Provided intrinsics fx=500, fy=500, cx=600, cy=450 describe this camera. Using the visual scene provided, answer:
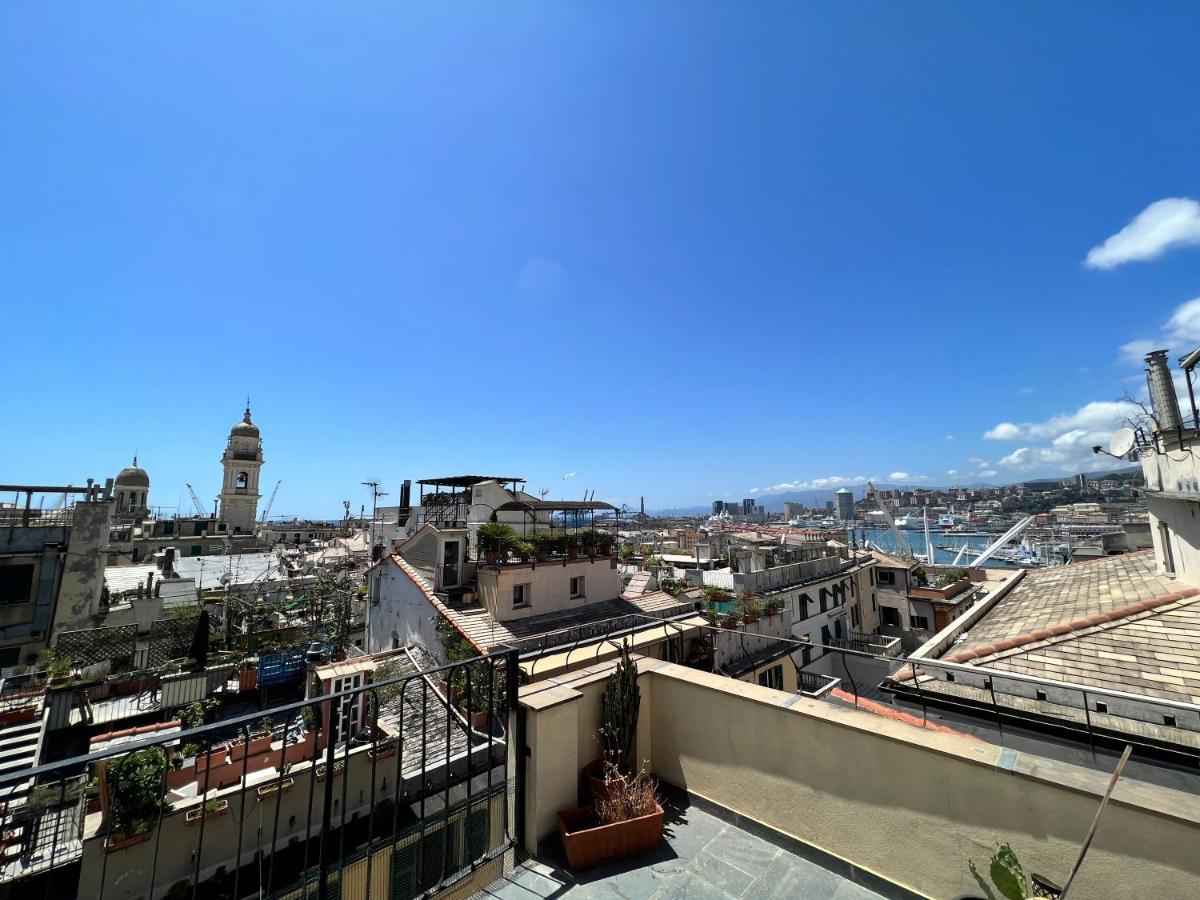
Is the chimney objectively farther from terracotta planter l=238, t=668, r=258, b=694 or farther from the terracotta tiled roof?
terracotta planter l=238, t=668, r=258, b=694

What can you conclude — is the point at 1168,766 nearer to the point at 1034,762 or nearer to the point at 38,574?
the point at 1034,762

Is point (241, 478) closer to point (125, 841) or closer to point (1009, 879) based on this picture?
point (125, 841)

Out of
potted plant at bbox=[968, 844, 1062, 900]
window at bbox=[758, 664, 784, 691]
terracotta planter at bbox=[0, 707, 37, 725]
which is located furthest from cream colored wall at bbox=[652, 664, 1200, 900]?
terracotta planter at bbox=[0, 707, 37, 725]

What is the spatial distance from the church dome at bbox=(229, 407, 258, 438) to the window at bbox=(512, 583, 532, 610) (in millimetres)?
46932

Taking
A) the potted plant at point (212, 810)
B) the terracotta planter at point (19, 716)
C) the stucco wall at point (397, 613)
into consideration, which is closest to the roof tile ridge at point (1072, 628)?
the potted plant at point (212, 810)

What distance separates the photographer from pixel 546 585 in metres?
18.7

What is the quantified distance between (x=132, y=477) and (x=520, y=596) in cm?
5059

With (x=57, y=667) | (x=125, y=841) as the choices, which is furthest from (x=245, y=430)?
(x=125, y=841)

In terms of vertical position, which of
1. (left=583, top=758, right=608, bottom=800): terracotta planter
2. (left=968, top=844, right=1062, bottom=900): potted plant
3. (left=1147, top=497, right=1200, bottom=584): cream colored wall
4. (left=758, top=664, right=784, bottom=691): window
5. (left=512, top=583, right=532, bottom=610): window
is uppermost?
(left=1147, top=497, right=1200, bottom=584): cream colored wall

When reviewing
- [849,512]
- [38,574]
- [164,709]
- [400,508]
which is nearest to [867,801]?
[164,709]

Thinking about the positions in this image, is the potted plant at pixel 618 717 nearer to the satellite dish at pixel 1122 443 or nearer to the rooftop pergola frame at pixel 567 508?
the satellite dish at pixel 1122 443

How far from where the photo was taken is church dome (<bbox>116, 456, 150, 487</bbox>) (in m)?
47.0

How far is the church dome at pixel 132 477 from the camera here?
1849 inches

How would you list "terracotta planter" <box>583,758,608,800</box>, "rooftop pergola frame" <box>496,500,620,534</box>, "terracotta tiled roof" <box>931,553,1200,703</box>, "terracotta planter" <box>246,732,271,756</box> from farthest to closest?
"rooftop pergola frame" <box>496,500,620,534</box>
"terracotta planter" <box>246,732,271,756</box>
"terracotta tiled roof" <box>931,553,1200,703</box>
"terracotta planter" <box>583,758,608,800</box>
